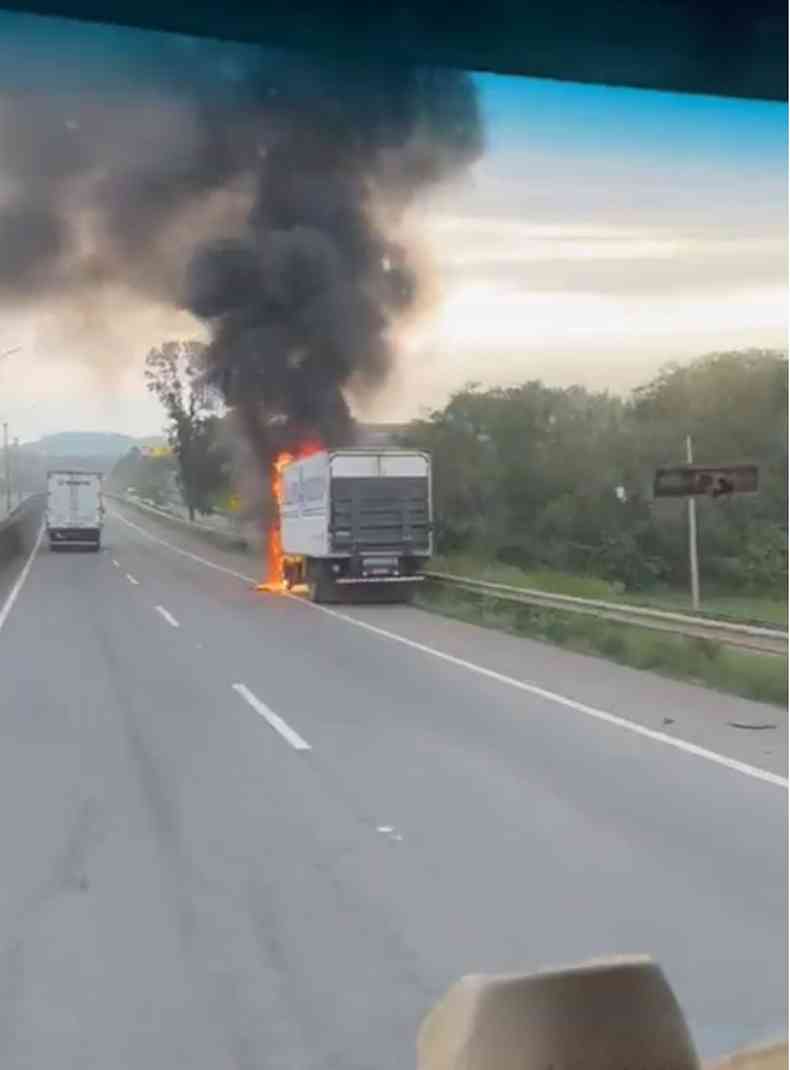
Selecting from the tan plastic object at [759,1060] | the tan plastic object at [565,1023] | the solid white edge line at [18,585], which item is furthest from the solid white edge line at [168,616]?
the tan plastic object at [565,1023]

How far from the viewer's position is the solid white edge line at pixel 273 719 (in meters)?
→ 7.22

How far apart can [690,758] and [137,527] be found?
6533 millimetres

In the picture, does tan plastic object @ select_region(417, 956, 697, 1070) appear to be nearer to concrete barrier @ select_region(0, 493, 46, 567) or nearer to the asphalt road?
the asphalt road

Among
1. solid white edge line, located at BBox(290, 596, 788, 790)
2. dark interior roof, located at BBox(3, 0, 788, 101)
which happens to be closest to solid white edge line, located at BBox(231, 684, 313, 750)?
solid white edge line, located at BBox(290, 596, 788, 790)

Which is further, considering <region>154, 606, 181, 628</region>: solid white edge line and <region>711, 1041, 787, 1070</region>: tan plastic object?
<region>154, 606, 181, 628</region>: solid white edge line

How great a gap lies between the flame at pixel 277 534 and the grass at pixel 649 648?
7.48 feet

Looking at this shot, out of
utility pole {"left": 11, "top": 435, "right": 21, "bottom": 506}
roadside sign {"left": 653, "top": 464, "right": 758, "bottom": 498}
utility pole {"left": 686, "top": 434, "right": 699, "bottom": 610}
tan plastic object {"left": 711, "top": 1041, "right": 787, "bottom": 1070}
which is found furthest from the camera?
utility pole {"left": 686, "top": 434, "right": 699, "bottom": 610}

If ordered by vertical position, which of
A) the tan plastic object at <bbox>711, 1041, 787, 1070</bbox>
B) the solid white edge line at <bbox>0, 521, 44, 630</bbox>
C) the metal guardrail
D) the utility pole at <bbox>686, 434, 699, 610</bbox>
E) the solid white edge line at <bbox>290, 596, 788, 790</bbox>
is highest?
the utility pole at <bbox>686, 434, 699, 610</bbox>

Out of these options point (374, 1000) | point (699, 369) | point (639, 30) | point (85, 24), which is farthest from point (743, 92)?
point (699, 369)

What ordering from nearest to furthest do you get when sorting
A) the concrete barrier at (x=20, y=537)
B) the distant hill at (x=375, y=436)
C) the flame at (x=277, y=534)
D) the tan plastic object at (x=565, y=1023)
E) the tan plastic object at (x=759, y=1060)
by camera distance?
the tan plastic object at (x=565, y=1023), the tan plastic object at (x=759, y=1060), the concrete barrier at (x=20, y=537), the flame at (x=277, y=534), the distant hill at (x=375, y=436)

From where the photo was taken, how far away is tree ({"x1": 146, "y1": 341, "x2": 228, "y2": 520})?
4695 millimetres

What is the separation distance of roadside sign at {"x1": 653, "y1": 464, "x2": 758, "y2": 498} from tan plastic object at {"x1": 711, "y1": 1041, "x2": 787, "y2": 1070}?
7.35 ft

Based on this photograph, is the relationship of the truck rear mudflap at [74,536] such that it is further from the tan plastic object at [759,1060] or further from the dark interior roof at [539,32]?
the tan plastic object at [759,1060]

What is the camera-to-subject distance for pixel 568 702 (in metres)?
9.09
